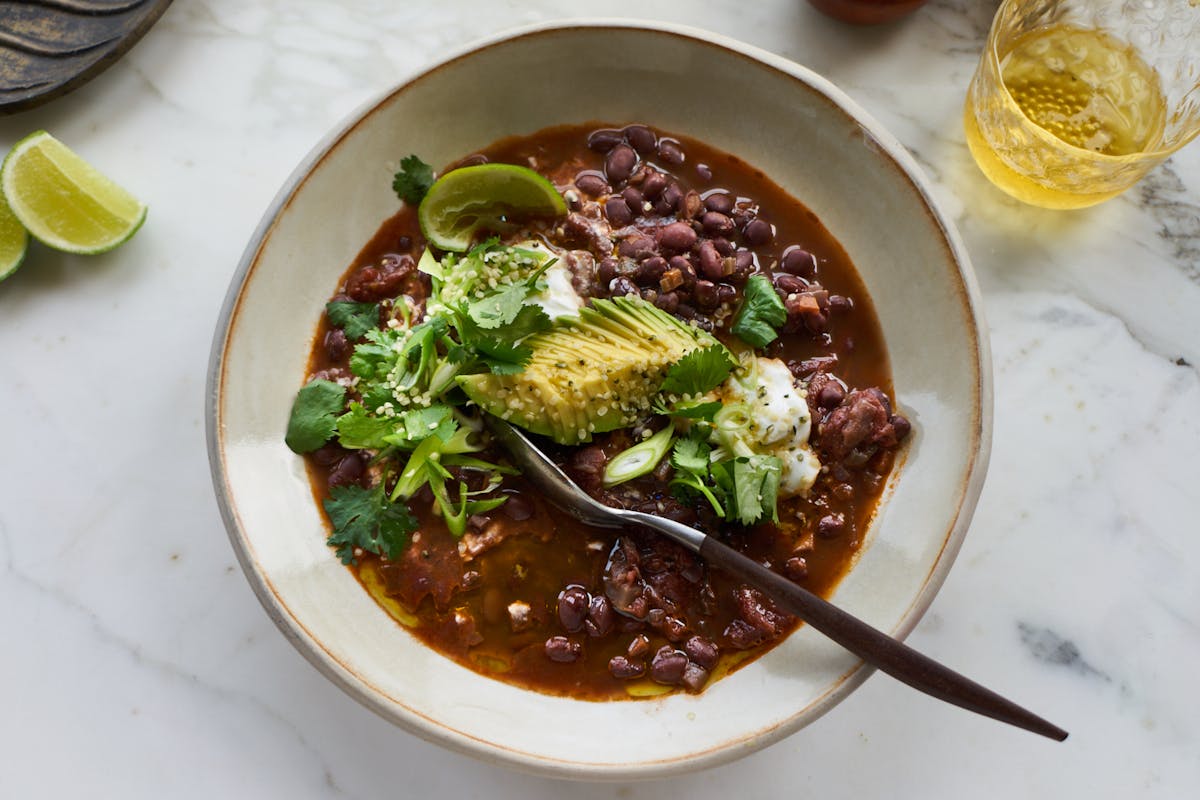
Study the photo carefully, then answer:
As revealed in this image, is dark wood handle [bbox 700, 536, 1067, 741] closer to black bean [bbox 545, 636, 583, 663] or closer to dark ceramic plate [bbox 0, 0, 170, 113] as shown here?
black bean [bbox 545, 636, 583, 663]

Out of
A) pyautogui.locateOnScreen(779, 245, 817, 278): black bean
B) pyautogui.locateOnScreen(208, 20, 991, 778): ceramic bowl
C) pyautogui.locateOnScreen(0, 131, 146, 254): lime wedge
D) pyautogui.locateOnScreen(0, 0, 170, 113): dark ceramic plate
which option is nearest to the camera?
pyautogui.locateOnScreen(208, 20, 991, 778): ceramic bowl

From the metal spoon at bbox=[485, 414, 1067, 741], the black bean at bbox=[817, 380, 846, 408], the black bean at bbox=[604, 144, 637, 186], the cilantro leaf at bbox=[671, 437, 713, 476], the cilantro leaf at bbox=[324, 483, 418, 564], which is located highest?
the black bean at bbox=[604, 144, 637, 186]

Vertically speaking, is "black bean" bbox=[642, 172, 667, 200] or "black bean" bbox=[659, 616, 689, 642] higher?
"black bean" bbox=[642, 172, 667, 200]

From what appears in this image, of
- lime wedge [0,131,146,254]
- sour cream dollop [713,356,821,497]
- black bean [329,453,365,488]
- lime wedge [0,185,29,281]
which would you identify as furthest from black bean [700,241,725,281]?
lime wedge [0,185,29,281]

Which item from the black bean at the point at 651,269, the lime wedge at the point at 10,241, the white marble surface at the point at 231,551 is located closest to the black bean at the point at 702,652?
the white marble surface at the point at 231,551

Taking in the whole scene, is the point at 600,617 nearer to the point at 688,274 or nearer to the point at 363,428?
the point at 363,428

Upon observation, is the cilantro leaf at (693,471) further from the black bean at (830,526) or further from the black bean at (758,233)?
the black bean at (758,233)
